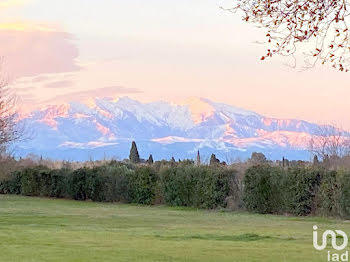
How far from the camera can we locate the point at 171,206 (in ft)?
152

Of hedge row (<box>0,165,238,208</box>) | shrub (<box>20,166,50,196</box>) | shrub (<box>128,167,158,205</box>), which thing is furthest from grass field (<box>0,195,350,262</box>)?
shrub (<box>20,166,50,196</box>)

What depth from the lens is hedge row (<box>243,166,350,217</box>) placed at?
118 ft

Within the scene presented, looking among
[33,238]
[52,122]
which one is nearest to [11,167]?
[33,238]

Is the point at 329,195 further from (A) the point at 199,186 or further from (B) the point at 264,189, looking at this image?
(A) the point at 199,186

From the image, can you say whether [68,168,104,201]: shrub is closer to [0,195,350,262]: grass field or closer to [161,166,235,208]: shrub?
[161,166,235,208]: shrub

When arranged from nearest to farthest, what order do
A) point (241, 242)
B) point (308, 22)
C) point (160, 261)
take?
point (308, 22)
point (160, 261)
point (241, 242)

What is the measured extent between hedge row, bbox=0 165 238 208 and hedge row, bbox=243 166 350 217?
7.67 feet

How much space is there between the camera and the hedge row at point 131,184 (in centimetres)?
4322

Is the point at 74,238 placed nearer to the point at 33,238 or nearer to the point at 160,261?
the point at 33,238

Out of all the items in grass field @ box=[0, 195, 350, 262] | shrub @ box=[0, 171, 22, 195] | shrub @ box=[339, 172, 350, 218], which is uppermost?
shrub @ box=[0, 171, 22, 195]

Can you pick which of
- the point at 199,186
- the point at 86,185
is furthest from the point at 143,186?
the point at 86,185

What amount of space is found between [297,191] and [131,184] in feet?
48.1

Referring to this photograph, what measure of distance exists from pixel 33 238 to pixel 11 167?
134ft

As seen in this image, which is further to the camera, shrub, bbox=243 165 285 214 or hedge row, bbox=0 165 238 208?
hedge row, bbox=0 165 238 208
